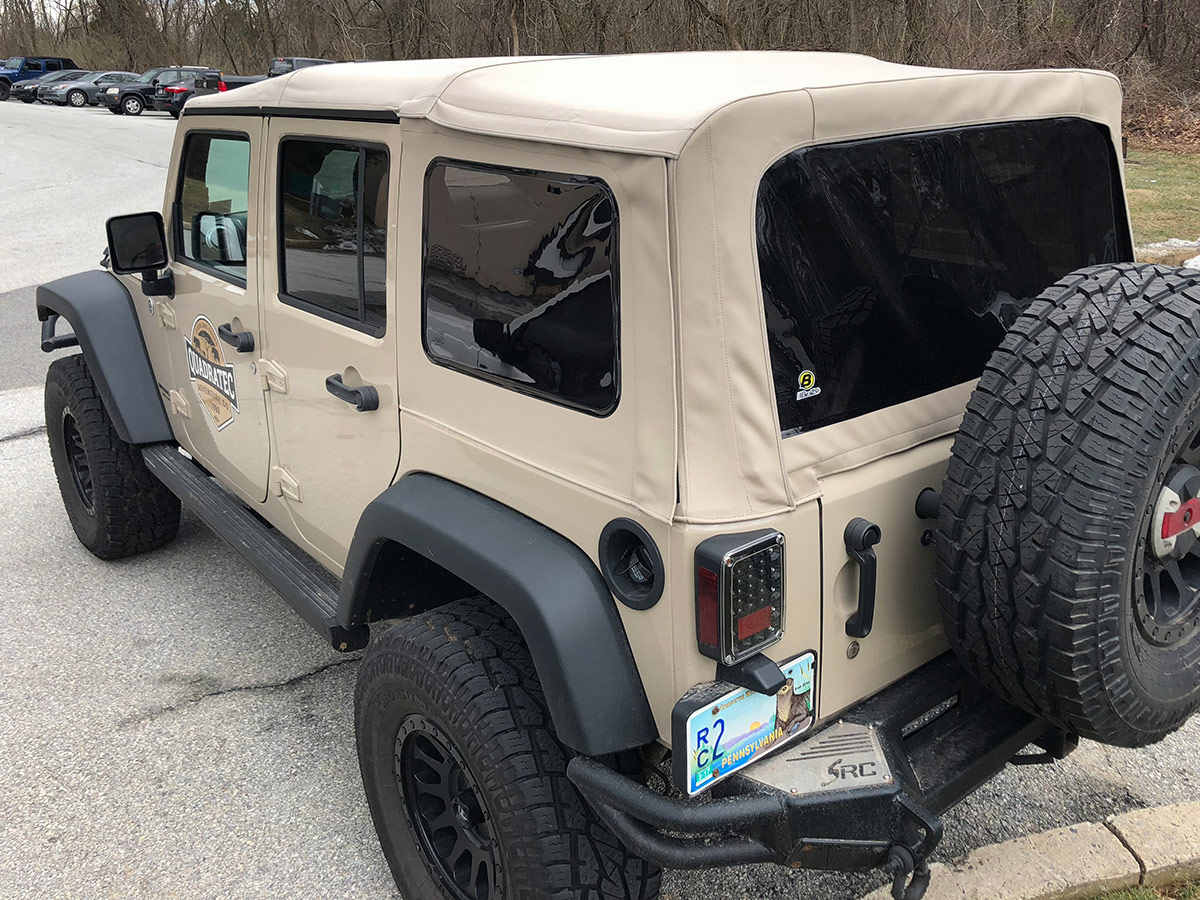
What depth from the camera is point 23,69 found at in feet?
165

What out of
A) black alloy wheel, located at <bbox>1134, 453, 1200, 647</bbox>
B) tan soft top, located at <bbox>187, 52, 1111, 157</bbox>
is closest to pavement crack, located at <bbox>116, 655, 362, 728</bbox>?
tan soft top, located at <bbox>187, 52, 1111, 157</bbox>

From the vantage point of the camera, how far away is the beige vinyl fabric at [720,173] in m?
1.83

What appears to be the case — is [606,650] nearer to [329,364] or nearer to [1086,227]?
[329,364]

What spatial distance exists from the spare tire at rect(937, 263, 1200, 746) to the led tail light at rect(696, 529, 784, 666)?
1.21 ft

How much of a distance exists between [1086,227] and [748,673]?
152cm

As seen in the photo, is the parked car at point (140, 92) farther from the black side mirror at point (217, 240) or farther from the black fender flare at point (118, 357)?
the black side mirror at point (217, 240)

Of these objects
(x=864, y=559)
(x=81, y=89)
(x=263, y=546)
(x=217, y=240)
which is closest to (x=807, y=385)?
(x=864, y=559)

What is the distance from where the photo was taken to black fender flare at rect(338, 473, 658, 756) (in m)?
1.94

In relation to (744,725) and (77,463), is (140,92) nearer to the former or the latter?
(77,463)

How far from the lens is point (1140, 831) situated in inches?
109

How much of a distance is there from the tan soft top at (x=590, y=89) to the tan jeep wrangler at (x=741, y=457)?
0.04 feet

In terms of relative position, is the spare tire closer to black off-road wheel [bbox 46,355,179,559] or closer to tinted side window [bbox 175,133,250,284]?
tinted side window [bbox 175,133,250,284]

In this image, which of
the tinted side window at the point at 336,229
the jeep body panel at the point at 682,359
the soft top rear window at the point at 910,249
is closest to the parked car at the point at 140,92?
the tinted side window at the point at 336,229

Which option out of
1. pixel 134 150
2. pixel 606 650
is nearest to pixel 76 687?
pixel 606 650
